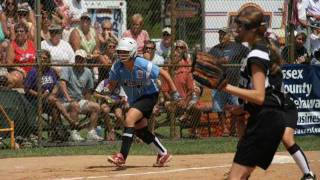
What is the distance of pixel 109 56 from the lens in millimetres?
16625

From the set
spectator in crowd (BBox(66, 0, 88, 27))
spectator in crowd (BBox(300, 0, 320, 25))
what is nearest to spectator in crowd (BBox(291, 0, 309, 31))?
spectator in crowd (BBox(300, 0, 320, 25))

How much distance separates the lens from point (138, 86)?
12352mm

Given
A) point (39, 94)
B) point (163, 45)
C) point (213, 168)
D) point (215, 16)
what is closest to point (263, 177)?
point (213, 168)

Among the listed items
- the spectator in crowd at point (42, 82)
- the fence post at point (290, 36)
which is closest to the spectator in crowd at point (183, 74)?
the fence post at point (290, 36)

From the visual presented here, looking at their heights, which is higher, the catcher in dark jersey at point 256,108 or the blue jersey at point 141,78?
the catcher in dark jersey at point 256,108

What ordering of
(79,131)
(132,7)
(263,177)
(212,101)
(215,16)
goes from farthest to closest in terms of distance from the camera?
1. (132,7)
2. (215,16)
3. (212,101)
4. (79,131)
5. (263,177)

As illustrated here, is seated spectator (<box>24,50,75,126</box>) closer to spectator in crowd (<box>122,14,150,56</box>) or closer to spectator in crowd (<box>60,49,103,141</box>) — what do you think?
spectator in crowd (<box>60,49,103,141</box>)

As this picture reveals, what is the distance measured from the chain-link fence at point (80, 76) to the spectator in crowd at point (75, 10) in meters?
0.03

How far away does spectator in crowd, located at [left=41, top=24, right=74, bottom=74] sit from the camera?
51.9 feet

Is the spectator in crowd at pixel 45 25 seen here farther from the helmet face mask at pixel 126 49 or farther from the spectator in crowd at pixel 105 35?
the helmet face mask at pixel 126 49

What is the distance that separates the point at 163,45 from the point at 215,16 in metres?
3.84

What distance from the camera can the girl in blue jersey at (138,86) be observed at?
39.7ft

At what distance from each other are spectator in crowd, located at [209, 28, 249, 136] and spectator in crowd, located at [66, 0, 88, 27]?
295cm

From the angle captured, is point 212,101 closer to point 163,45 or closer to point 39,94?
point 163,45
